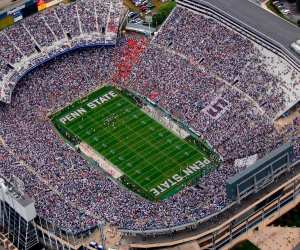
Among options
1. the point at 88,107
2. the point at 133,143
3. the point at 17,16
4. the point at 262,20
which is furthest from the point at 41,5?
the point at 262,20

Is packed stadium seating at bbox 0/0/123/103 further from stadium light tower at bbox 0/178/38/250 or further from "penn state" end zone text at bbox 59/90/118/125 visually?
stadium light tower at bbox 0/178/38/250

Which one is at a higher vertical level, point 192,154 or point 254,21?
point 254,21

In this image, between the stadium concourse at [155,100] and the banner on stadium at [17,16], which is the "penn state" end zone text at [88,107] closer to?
the stadium concourse at [155,100]

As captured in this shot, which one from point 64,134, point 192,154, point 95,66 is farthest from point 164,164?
point 95,66

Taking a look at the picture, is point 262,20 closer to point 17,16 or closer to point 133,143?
point 133,143

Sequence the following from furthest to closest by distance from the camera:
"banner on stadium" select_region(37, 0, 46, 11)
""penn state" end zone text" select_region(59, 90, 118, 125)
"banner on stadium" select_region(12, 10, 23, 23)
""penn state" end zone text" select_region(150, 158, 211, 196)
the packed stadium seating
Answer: "banner on stadium" select_region(37, 0, 46, 11) < "banner on stadium" select_region(12, 10, 23, 23) < the packed stadium seating < ""penn state" end zone text" select_region(59, 90, 118, 125) < ""penn state" end zone text" select_region(150, 158, 211, 196)

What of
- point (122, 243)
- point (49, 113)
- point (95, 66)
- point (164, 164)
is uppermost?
point (95, 66)

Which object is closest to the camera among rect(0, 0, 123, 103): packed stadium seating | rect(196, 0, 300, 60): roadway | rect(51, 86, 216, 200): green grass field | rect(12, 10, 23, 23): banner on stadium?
rect(51, 86, 216, 200): green grass field

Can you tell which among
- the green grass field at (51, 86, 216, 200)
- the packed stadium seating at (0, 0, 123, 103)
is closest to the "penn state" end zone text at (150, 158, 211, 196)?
the green grass field at (51, 86, 216, 200)

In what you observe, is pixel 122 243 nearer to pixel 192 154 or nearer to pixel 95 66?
pixel 192 154

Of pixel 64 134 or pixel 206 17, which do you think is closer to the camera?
pixel 64 134
